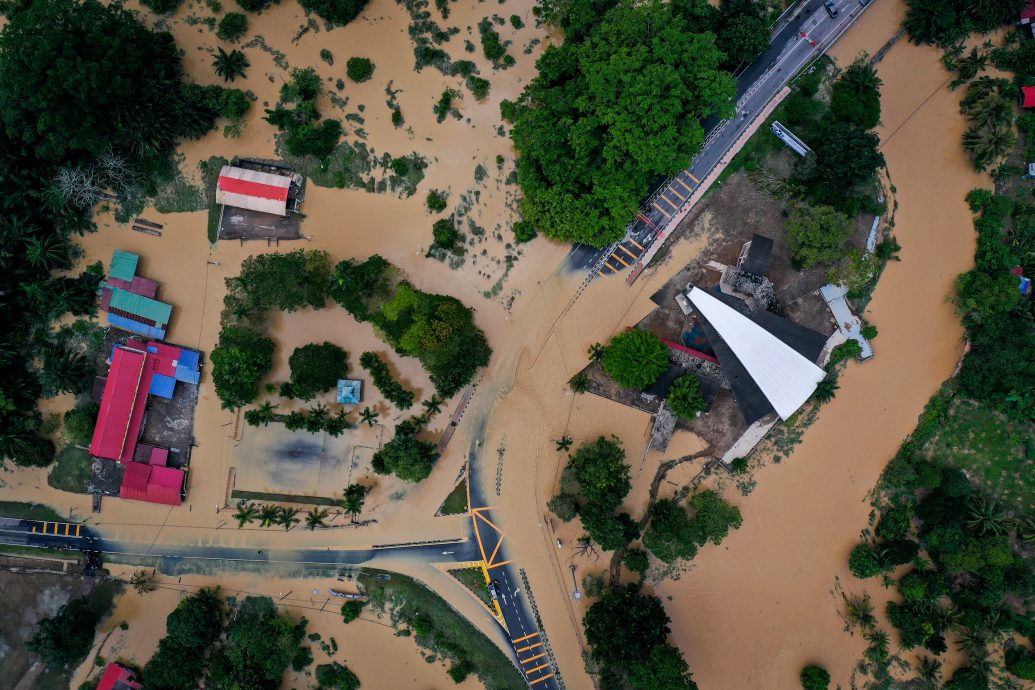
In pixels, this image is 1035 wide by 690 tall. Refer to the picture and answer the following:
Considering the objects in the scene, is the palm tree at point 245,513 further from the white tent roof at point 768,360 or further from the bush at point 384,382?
the white tent roof at point 768,360

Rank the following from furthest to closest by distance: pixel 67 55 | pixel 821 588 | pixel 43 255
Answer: pixel 821 588 → pixel 43 255 → pixel 67 55

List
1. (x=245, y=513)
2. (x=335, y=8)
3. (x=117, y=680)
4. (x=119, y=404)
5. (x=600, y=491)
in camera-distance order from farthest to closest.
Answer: (x=245, y=513) → (x=117, y=680) → (x=335, y=8) → (x=119, y=404) → (x=600, y=491)

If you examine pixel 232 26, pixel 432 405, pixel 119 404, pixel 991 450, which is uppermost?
pixel 232 26

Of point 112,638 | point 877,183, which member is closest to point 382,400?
point 112,638

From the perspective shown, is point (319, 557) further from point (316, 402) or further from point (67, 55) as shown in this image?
point (67, 55)

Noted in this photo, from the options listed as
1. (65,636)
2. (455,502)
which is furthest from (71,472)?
(455,502)

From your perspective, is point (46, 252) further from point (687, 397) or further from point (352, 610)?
point (687, 397)

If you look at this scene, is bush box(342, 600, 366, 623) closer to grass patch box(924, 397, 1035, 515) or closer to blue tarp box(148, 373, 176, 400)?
blue tarp box(148, 373, 176, 400)

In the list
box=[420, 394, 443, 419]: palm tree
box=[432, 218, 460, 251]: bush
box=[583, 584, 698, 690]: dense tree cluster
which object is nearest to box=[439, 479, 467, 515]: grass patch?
box=[420, 394, 443, 419]: palm tree
